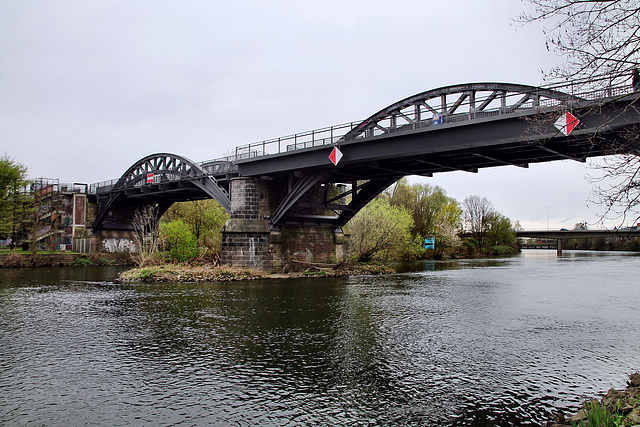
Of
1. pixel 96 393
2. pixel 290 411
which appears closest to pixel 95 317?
pixel 96 393

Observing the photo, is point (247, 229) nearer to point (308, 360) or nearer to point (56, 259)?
point (308, 360)

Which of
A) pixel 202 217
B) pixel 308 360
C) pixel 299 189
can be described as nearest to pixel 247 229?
pixel 299 189

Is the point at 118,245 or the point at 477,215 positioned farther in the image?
the point at 477,215

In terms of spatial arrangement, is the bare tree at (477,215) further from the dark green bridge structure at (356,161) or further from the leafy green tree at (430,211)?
the dark green bridge structure at (356,161)

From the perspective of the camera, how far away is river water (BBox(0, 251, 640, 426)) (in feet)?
25.0

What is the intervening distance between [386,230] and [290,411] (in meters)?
38.5

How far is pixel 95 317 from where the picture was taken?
1631 cm

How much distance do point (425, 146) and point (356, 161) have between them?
493 centimetres

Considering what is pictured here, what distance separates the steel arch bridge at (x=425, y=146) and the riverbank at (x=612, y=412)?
7755 millimetres

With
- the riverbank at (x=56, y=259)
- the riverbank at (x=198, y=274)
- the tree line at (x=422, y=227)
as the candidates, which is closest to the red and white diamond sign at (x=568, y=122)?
the riverbank at (x=198, y=274)

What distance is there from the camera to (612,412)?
617 cm

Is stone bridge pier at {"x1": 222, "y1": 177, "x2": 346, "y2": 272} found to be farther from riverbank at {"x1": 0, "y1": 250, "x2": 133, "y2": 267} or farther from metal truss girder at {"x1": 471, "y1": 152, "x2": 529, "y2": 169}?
riverbank at {"x1": 0, "y1": 250, "x2": 133, "y2": 267}

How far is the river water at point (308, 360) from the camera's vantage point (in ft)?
25.0

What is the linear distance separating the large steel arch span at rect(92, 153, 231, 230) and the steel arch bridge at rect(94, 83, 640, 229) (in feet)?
0.62
